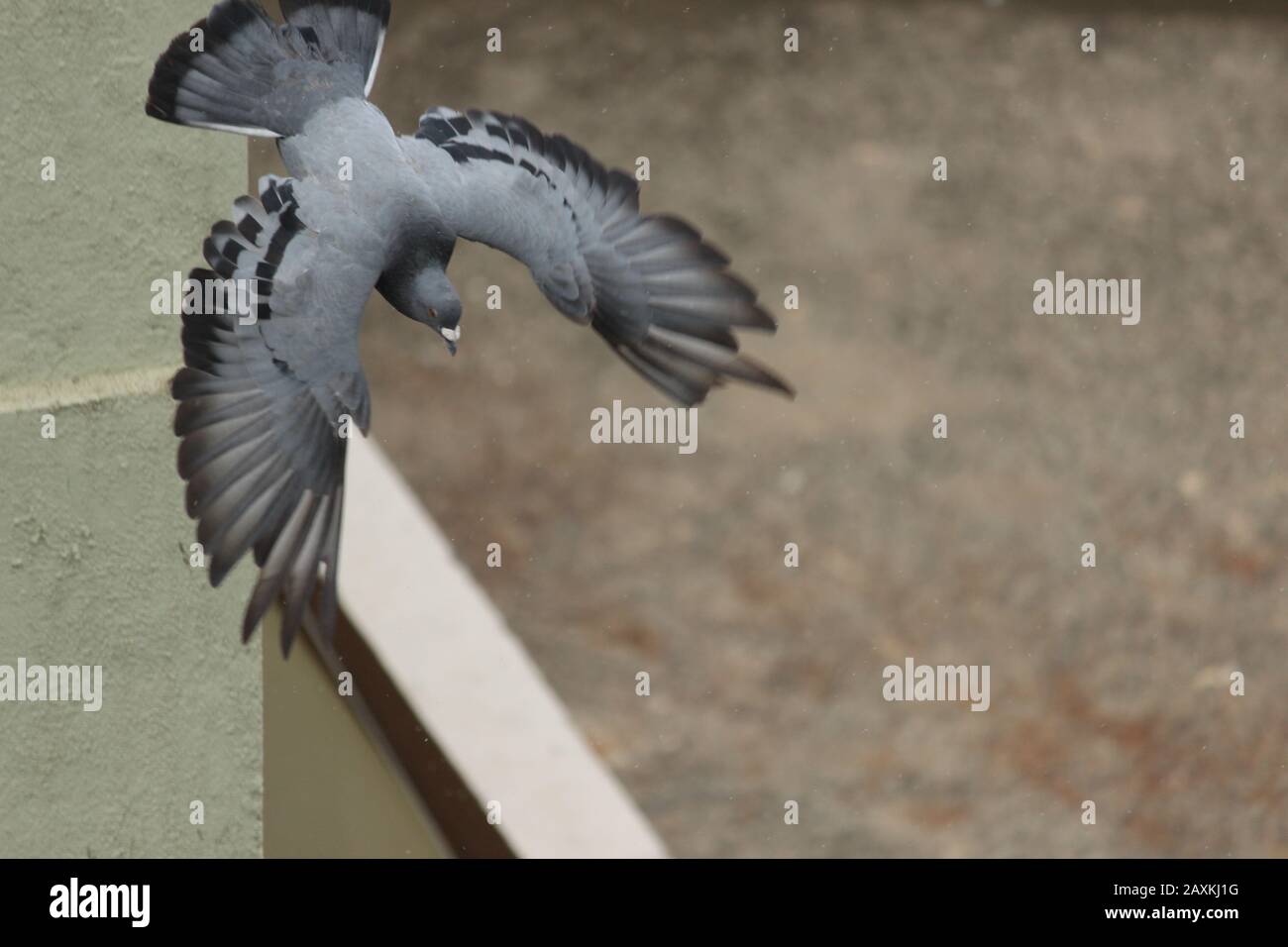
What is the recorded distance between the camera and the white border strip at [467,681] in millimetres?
1177

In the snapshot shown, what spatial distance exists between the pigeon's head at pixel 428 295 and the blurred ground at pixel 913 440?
182 centimetres

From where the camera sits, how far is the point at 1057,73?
2807mm

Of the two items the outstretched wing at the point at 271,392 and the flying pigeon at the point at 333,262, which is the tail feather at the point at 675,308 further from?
the outstretched wing at the point at 271,392

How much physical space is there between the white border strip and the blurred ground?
1.18 meters

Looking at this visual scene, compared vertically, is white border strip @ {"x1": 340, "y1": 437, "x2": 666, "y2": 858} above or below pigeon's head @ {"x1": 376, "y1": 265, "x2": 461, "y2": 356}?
below

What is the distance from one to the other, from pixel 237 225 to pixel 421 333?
186 centimetres

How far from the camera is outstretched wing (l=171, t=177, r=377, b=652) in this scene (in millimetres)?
549

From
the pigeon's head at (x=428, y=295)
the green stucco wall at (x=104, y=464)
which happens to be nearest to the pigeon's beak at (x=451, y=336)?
the pigeon's head at (x=428, y=295)

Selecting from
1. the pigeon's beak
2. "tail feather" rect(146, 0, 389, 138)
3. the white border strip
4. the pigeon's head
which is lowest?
the white border strip

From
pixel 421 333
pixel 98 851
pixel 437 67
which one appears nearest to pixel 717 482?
pixel 421 333

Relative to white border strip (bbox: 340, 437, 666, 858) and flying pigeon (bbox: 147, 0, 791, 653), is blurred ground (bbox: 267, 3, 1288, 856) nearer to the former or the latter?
white border strip (bbox: 340, 437, 666, 858)

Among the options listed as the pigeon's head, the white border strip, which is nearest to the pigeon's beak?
the pigeon's head

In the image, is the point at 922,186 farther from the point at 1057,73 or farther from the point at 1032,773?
the point at 1032,773

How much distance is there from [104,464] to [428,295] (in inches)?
21.5
